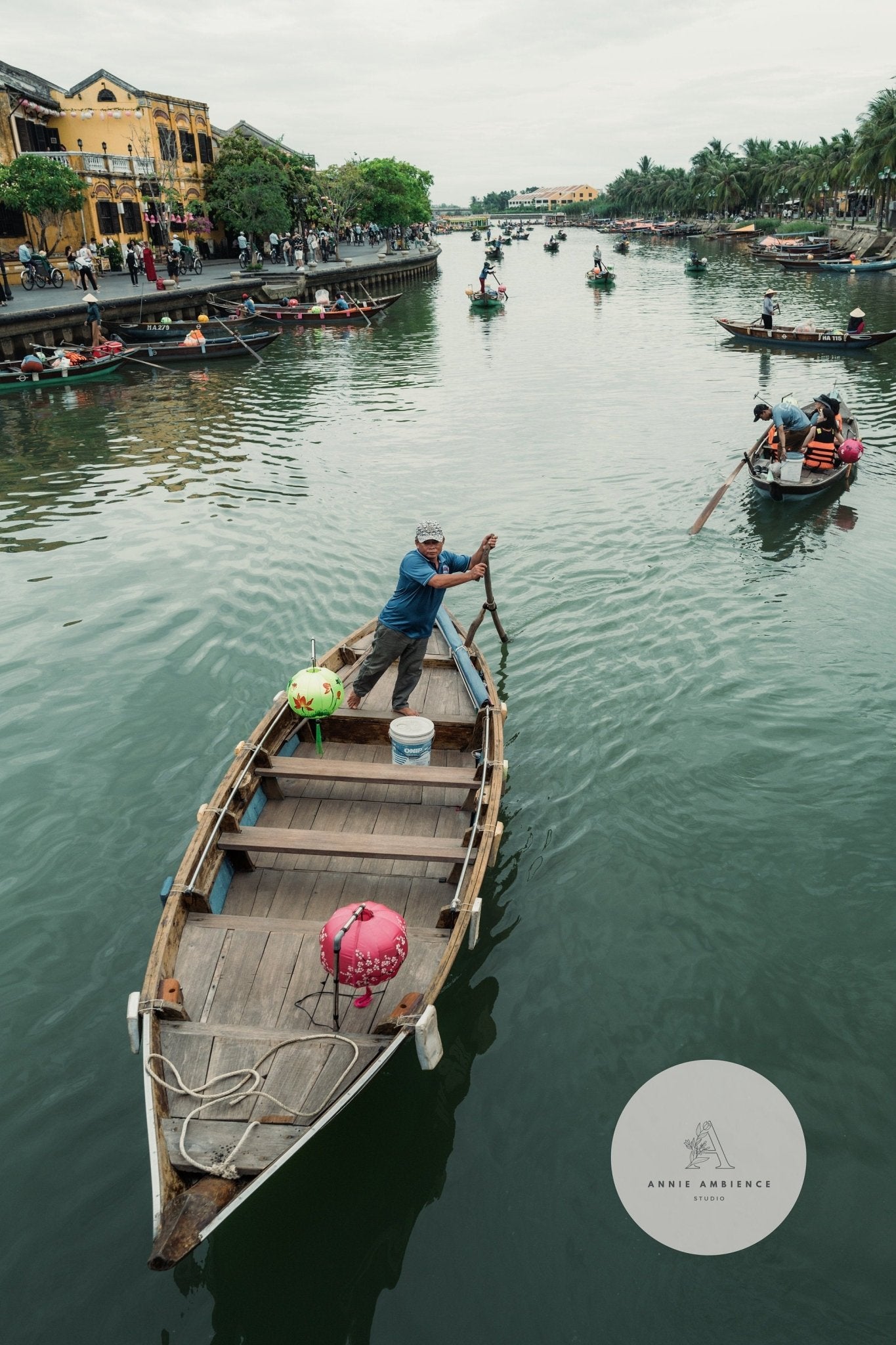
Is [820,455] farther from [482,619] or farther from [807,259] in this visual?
[807,259]

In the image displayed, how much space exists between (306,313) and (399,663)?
36.8 meters

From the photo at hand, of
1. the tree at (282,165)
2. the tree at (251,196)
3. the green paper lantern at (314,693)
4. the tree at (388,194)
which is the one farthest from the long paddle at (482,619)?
the tree at (388,194)

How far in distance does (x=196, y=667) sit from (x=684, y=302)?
4687 centimetres

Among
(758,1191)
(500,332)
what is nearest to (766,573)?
(758,1191)

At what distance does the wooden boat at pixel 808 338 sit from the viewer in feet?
98.2

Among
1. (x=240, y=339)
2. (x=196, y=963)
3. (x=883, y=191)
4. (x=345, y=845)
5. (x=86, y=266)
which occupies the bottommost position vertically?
(x=196, y=963)

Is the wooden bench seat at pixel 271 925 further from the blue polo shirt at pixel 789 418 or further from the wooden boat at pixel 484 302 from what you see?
the wooden boat at pixel 484 302

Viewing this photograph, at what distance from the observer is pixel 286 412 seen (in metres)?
25.5

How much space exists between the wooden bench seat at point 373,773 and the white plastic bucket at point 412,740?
131 millimetres

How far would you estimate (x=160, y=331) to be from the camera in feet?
110

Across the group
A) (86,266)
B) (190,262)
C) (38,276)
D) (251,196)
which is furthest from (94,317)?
(251,196)

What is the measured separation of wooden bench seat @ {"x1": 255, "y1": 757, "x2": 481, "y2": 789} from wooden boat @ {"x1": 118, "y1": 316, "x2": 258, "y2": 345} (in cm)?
2989

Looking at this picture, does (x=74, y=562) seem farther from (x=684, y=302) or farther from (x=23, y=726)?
(x=684, y=302)

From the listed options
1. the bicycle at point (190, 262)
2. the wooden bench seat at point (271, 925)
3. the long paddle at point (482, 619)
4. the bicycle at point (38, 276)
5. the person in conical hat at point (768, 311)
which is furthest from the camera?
the bicycle at point (190, 262)
